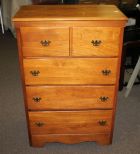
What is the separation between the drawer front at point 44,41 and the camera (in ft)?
4.28

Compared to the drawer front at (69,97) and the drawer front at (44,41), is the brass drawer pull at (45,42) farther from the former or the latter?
the drawer front at (69,97)

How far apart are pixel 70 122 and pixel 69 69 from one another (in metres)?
0.42

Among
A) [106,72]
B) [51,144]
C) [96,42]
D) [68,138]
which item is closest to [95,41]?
[96,42]

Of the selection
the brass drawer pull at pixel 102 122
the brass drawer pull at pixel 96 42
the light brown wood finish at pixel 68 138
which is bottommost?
the light brown wood finish at pixel 68 138

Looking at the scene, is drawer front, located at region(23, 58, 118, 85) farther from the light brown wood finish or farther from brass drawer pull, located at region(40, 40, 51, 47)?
the light brown wood finish

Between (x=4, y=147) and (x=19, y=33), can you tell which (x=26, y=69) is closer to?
(x=19, y=33)

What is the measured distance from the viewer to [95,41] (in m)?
1.34

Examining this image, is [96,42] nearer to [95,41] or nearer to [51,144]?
[95,41]

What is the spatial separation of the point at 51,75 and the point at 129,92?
4.12ft

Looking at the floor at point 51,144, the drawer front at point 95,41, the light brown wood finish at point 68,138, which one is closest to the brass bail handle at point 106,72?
the drawer front at point 95,41

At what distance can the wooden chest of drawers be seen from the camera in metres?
1.30

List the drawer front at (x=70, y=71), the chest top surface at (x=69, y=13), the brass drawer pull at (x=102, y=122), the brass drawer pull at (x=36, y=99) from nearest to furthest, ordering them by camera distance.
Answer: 1. the chest top surface at (x=69, y=13)
2. the drawer front at (x=70, y=71)
3. the brass drawer pull at (x=36, y=99)
4. the brass drawer pull at (x=102, y=122)

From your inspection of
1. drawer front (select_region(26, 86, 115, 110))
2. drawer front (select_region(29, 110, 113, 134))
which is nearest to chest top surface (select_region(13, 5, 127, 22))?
drawer front (select_region(26, 86, 115, 110))

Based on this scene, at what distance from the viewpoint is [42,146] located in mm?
1759
